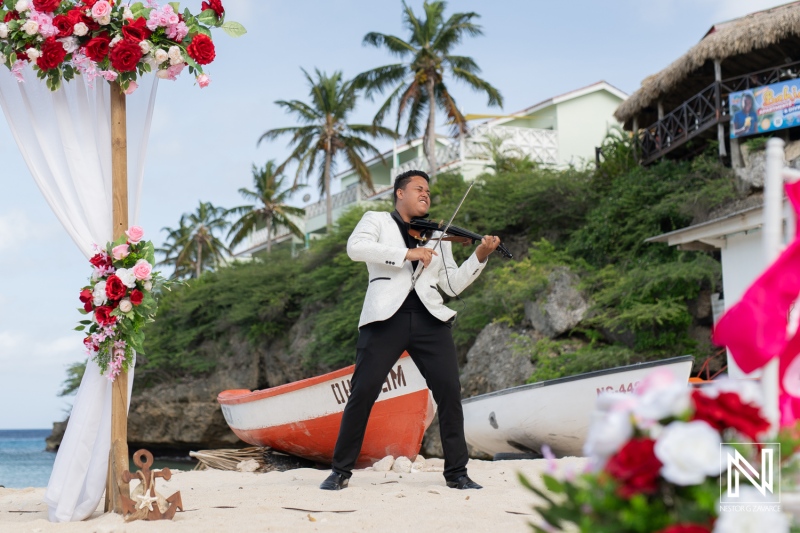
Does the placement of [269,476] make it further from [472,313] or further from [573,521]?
[472,313]

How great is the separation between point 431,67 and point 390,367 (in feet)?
81.2

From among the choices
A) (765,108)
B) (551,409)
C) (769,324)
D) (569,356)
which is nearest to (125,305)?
(769,324)

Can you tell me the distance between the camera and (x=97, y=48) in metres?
4.59

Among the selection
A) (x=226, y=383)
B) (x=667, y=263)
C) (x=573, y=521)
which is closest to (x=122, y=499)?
(x=573, y=521)

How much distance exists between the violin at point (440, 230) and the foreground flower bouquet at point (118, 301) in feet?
5.62

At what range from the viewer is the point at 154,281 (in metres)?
4.72

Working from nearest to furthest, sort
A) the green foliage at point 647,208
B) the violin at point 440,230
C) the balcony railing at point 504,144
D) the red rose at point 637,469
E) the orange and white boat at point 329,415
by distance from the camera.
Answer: the red rose at point 637,469 → the violin at point 440,230 → the orange and white boat at point 329,415 → the green foliage at point 647,208 → the balcony railing at point 504,144

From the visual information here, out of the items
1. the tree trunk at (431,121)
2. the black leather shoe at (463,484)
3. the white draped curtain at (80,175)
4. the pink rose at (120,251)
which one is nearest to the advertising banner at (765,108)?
the tree trunk at (431,121)

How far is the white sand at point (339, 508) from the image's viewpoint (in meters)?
3.87

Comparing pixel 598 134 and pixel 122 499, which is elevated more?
pixel 598 134

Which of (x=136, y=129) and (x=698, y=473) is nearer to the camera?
(x=698, y=473)

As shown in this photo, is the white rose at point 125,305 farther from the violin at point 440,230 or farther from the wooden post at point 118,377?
the violin at point 440,230

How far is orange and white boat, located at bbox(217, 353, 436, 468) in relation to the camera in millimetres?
7586

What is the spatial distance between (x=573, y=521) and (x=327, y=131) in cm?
3321
